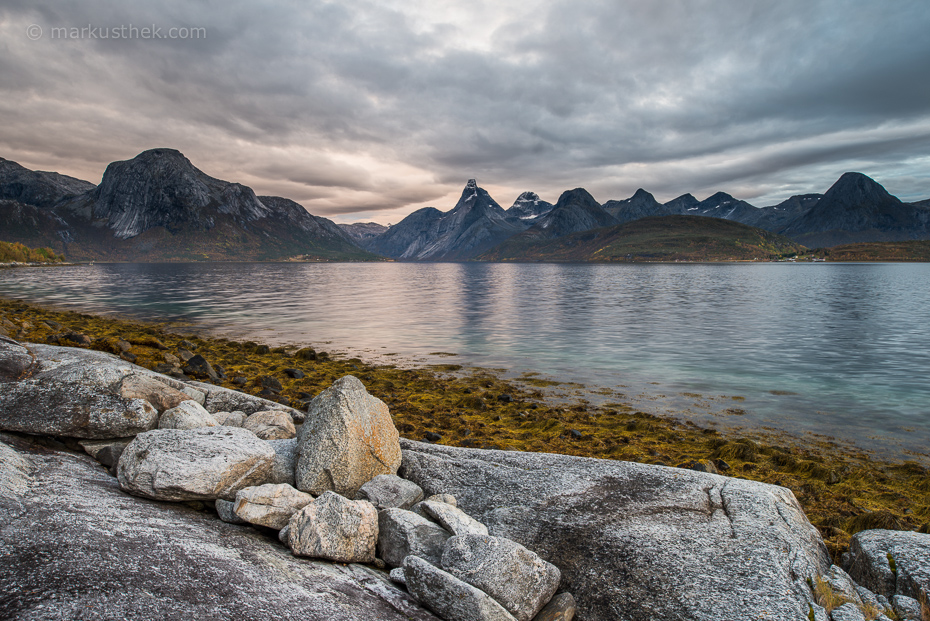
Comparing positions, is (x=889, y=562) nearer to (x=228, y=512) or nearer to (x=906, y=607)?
(x=906, y=607)

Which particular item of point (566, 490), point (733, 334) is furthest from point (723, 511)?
point (733, 334)

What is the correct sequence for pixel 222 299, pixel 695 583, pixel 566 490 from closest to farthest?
pixel 695 583
pixel 566 490
pixel 222 299

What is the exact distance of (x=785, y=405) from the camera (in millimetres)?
18078

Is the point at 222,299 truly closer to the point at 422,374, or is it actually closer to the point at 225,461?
the point at 422,374

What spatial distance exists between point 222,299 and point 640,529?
6692cm

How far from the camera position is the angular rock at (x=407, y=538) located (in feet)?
20.6

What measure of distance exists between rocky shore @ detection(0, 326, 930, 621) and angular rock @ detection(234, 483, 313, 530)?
3 cm

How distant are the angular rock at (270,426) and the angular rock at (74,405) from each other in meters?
1.84

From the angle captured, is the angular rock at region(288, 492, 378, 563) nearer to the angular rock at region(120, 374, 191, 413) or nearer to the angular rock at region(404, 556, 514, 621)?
the angular rock at region(404, 556, 514, 621)

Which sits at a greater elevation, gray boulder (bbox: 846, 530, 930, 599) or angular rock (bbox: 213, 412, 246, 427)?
angular rock (bbox: 213, 412, 246, 427)

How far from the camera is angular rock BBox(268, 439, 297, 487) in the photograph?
789 centimetres

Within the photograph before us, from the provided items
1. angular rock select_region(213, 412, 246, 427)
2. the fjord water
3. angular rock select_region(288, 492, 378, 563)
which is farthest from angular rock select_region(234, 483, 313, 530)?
the fjord water

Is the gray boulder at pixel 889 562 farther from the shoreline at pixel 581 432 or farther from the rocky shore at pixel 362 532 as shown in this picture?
the shoreline at pixel 581 432

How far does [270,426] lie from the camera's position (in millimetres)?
9938
